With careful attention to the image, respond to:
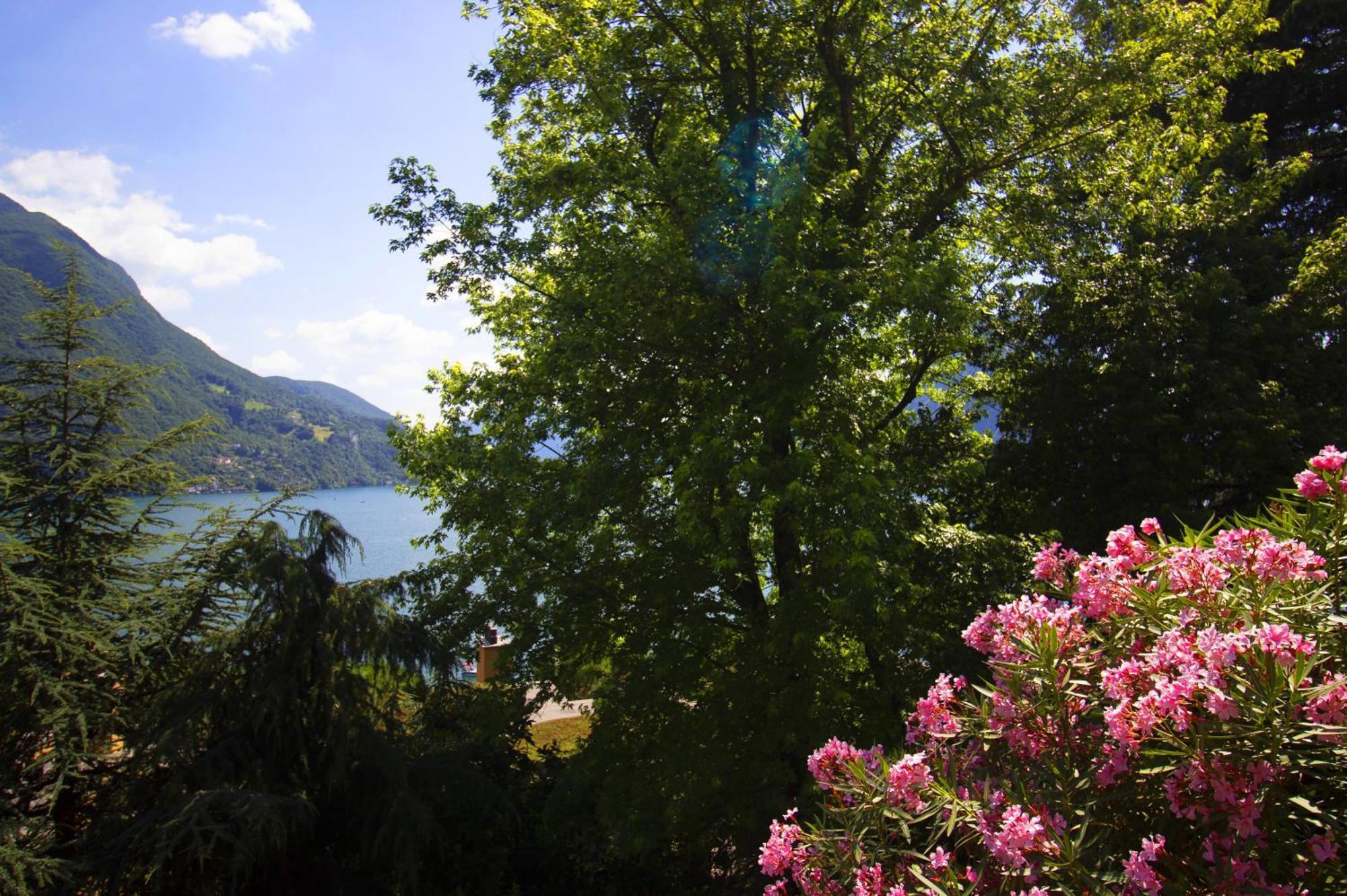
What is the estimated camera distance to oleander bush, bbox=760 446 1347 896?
2203 mm

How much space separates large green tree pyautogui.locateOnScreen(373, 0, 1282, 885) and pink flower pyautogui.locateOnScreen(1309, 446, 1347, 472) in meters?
4.06

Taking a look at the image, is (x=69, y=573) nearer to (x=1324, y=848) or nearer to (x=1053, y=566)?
(x=1053, y=566)

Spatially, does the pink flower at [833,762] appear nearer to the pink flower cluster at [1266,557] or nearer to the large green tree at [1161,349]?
the pink flower cluster at [1266,557]

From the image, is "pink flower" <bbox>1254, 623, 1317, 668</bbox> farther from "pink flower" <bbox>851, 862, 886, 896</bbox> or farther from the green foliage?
the green foliage

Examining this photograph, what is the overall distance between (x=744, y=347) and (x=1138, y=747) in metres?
6.23

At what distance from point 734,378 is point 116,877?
21.3 feet

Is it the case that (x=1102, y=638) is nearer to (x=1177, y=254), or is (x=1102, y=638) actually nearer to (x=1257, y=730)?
(x=1257, y=730)

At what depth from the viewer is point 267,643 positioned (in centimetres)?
773

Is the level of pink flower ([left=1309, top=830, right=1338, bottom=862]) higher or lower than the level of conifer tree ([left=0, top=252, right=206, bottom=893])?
higher

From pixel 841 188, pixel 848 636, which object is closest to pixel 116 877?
pixel 848 636

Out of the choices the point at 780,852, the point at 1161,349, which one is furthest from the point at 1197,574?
the point at 1161,349

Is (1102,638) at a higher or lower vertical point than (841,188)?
lower

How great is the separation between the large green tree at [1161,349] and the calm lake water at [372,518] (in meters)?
8.48

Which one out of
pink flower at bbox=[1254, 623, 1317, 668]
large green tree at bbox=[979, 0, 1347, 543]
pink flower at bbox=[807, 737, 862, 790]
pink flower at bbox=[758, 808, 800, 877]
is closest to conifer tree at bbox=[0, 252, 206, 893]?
pink flower at bbox=[758, 808, 800, 877]
